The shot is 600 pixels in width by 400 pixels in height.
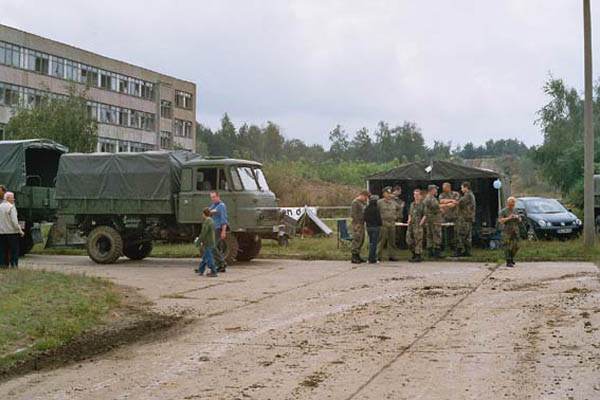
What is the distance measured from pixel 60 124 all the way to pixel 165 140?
138 feet

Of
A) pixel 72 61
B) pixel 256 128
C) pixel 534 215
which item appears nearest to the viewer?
pixel 534 215

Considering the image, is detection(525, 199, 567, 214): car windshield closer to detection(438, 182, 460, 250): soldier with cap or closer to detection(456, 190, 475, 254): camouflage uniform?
detection(438, 182, 460, 250): soldier with cap

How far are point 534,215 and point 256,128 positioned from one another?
79.8 m

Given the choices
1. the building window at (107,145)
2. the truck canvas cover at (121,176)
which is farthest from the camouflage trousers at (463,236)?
the building window at (107,145)

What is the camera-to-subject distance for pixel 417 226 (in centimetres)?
1941

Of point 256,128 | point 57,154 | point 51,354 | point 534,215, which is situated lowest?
point 51,354

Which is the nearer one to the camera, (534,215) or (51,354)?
(51,354)

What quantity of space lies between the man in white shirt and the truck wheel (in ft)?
13.7

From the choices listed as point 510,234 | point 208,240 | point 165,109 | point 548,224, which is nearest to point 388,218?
point 510,234

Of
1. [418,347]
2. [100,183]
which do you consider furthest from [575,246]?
[418,347]

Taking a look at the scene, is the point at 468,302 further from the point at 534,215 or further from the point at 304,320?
the point at 534,215

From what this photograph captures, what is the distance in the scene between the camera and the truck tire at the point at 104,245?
63.5 ft

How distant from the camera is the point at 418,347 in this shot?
845 cm

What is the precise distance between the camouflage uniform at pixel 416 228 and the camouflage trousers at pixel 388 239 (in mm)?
420
